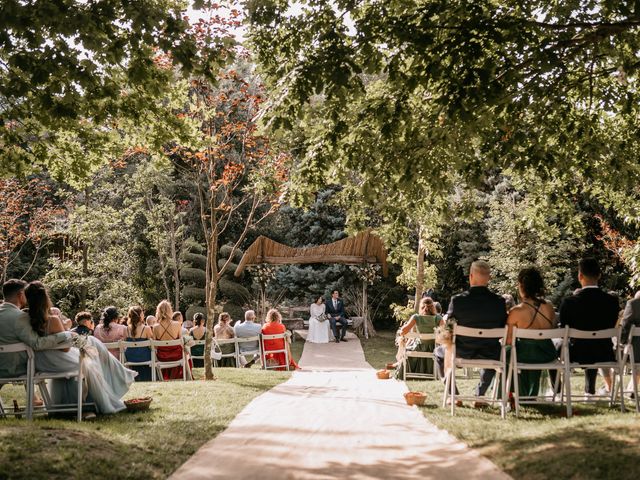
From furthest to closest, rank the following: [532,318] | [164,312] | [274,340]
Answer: [274,340]
[164,312]
[532,318]

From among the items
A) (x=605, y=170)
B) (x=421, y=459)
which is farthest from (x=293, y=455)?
(x=605, y=170)

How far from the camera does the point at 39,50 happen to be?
6.61m

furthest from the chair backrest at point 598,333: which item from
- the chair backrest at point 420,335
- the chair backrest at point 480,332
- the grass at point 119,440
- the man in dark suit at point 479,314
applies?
the chair backrest at point 420,335

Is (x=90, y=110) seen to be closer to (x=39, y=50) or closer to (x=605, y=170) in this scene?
(x=39, y=50)

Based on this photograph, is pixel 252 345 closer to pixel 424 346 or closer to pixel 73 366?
pixel 424 346

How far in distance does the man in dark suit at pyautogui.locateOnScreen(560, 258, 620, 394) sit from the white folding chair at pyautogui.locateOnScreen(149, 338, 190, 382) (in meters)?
6.63

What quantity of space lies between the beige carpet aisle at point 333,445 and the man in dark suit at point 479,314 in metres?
0.83

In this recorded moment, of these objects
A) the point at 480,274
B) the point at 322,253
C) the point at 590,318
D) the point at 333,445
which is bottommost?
the point at 333,445

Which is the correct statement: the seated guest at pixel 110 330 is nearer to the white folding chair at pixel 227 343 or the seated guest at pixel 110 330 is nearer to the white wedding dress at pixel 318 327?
the white folding chair at pixel 227 343

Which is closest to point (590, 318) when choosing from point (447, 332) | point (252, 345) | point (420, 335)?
point (447, 332)

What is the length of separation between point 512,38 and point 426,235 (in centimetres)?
950

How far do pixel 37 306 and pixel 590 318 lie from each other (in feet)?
20.4

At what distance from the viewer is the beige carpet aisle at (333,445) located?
187 inches

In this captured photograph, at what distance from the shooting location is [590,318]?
7.44 m
